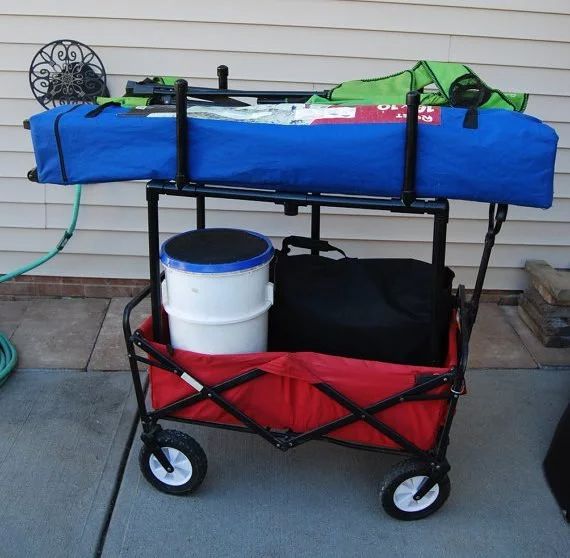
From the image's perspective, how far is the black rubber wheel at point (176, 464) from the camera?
8.17ft

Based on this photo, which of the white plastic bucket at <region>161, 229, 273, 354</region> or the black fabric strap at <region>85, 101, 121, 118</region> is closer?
the black fabric strap at <region>85, 101, 121, 118</region>

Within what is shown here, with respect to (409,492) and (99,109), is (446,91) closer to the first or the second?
(99,109)

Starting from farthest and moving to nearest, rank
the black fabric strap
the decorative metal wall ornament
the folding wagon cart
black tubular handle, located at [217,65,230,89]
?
the decorative metal wall ornament
black tubular handle, located at [217,65,230,89]
the black fabric strap
the folding wagon cart

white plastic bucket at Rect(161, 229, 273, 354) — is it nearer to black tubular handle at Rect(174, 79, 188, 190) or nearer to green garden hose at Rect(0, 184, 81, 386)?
black tubular handle at Rect(174, 79, 188, 190)

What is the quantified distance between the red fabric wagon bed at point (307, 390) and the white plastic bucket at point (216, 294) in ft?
0.24

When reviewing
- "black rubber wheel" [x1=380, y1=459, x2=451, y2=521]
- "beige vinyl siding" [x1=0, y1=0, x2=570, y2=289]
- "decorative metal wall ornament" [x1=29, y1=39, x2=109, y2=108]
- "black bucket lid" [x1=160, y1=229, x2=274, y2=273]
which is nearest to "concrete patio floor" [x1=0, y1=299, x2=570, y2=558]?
"black rubber wheel" [x1=380, y1=459, x2=451, y2=521]

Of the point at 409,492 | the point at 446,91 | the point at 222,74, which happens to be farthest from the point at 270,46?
the point at 409,492

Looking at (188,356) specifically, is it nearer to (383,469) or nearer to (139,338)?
(139,338)

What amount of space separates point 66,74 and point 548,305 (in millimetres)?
2725

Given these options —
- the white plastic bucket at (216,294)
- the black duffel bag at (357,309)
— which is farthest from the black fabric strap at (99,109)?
the black duffel bag at (357,309)

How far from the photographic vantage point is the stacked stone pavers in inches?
144

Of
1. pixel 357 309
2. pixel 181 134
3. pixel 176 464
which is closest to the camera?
pixel 181 134

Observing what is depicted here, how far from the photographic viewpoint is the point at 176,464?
254cm

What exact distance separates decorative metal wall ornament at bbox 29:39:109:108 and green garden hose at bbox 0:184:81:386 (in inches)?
17.6
